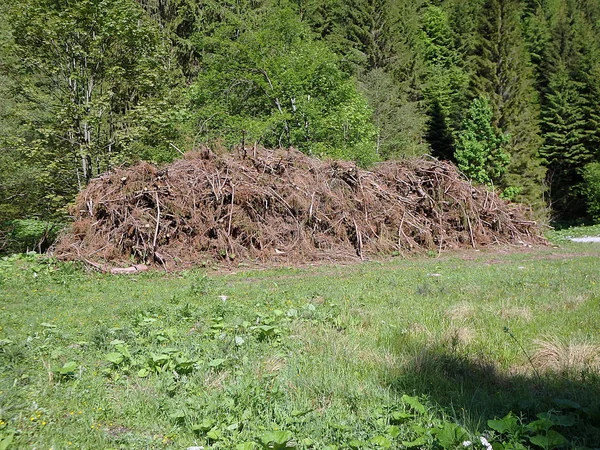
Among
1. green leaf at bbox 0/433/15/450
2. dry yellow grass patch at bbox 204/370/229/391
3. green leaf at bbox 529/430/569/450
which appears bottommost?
dry yellow grass patch at bbox 204/370/229/391

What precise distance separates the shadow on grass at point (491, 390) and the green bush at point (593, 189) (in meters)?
33.3

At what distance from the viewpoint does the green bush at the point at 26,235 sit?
47.2ft

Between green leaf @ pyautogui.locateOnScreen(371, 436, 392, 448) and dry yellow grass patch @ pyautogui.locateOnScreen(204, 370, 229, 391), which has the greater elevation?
green leaf @ pyautogui.locateOnScreen(371, 436, 392, 448)

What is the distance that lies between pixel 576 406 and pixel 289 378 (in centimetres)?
197

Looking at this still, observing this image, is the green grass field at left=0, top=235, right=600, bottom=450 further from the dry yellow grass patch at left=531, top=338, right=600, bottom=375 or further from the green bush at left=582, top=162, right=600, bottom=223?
the green bush at left=582, top=162, right=600, bottom=223

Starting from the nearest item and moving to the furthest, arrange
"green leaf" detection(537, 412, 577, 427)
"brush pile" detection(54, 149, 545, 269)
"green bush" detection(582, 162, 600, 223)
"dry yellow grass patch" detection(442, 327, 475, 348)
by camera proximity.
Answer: "green leaf" detection(537, 412, 577, 427) → "dry yellow grass patch" detection(442, 327, 475, 348) → "brush pile" detection(54, 149, 545, 269) → "green bush" detection(582, 162, 600, 223)

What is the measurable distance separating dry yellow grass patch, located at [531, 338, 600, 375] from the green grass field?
0.02 m

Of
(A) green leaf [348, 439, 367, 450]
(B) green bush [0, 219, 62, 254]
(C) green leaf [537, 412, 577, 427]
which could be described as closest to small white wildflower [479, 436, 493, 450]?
(C) green leaf [537, 412, 577, 427]

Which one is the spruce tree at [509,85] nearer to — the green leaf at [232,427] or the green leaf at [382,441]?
the green leaf at [382,441]

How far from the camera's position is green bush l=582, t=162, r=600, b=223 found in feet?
102

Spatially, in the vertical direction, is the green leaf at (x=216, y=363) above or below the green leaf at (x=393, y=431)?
above

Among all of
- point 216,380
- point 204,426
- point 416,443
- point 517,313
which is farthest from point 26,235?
point 416,443

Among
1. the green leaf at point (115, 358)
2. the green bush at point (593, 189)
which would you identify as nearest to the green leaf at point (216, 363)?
the green leaf at point (115, 358)

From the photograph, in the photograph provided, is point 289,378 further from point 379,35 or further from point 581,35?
point 581,35
